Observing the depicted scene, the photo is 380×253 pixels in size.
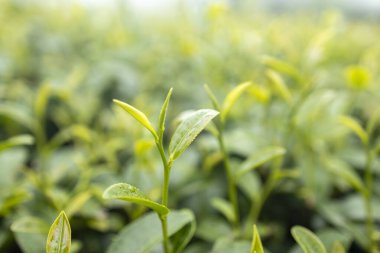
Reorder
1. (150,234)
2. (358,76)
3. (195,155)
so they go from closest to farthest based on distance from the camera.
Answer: (150,234) < (358,76) < (195,155)

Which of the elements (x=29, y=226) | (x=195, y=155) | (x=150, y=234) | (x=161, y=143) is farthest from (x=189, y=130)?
(x=195, y=155)

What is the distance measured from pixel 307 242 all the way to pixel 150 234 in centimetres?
23

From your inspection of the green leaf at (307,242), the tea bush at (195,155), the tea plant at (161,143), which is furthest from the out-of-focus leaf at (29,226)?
the green leaf at (307,242)

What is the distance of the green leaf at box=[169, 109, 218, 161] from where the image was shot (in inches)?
18.3

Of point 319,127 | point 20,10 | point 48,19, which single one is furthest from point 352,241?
point 20,10

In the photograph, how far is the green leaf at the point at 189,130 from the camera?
47cm

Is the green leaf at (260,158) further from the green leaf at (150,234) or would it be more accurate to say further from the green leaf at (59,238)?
the green leaf at (59,238)

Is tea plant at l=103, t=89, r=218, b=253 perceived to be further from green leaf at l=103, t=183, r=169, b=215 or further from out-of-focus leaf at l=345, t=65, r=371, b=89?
out-of-focus leaf at l=345, t=65, r=371, b=89

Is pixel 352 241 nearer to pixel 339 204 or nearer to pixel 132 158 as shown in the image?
pixel 339 204

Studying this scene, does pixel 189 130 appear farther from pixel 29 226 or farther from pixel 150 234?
pixel 29 226

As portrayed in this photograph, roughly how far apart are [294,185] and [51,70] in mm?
952

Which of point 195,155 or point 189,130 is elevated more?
Result: point 189,130

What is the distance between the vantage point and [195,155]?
37.1 inches

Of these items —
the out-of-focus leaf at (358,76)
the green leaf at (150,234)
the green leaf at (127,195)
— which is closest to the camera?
the green leaf at (127,195)
